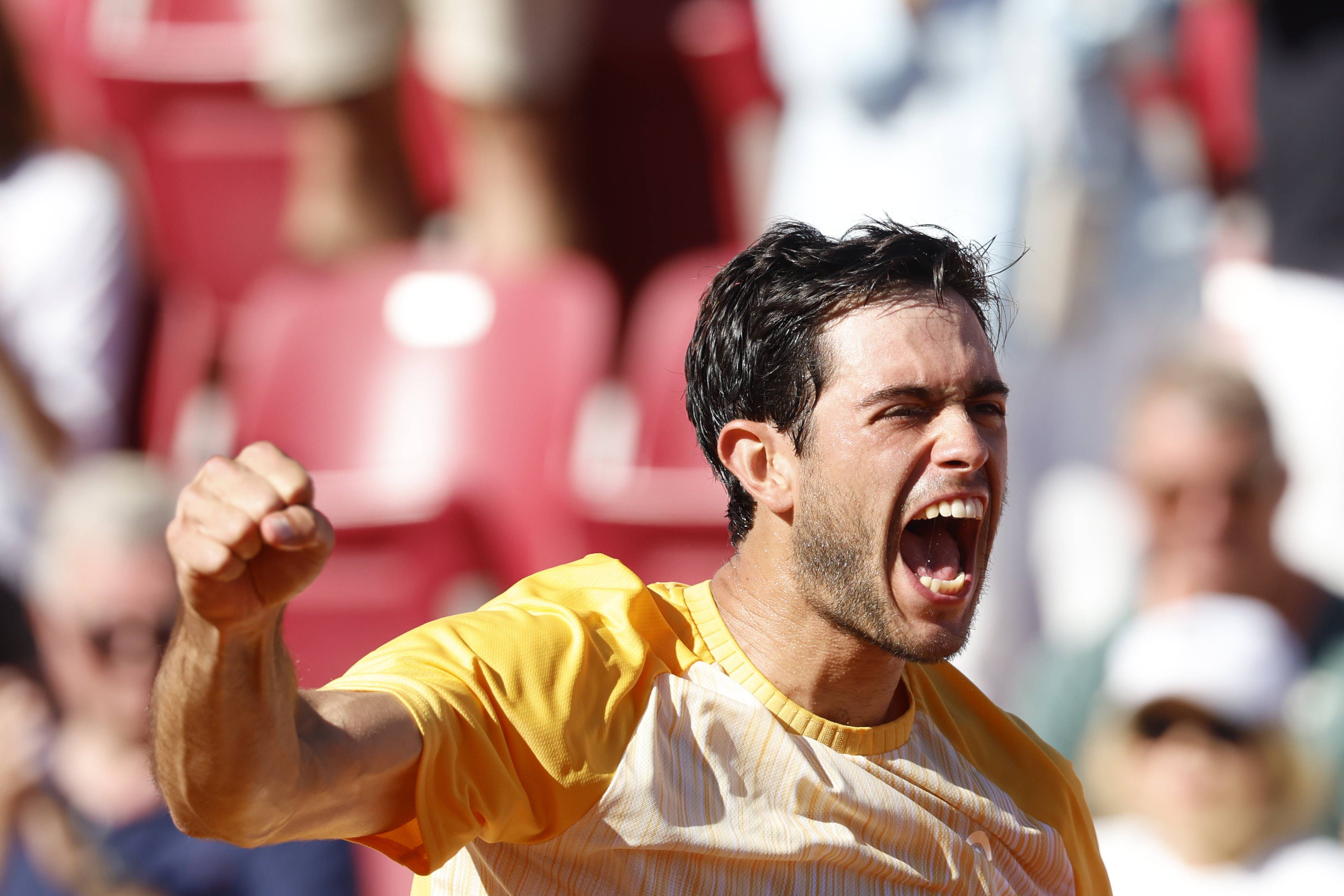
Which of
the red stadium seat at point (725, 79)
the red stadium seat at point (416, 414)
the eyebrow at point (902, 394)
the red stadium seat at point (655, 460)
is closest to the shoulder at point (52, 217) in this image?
the red stadium seat at point (416, 414)

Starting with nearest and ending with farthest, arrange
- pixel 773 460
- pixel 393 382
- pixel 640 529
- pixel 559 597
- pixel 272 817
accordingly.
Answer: pixel 272 817
pixel 559 597
pixel 773 460
pixel 640 529
pixel 393 382

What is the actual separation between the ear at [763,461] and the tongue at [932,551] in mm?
146

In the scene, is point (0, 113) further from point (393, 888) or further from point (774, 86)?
point (393, 888)

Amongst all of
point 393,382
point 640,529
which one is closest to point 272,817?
point 640,529

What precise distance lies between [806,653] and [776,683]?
0.16 feet

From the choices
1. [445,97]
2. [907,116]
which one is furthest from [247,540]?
[445,97]

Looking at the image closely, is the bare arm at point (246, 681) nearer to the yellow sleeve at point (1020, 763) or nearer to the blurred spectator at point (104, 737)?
the yellow sleeve at point (1020, 763)

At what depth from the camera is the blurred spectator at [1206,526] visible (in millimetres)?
3840

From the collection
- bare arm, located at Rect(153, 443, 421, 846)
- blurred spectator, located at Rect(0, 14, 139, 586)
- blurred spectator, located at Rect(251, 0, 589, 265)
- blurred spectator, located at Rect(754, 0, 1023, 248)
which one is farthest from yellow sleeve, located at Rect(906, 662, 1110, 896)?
blurred spectator, located at Rect(0, 14, 139, 586)

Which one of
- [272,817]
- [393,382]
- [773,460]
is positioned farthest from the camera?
[393,382]

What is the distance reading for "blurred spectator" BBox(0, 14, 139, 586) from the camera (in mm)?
4875

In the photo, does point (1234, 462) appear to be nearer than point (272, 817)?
No

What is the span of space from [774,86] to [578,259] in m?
0.79

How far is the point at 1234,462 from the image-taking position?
3.84 m
